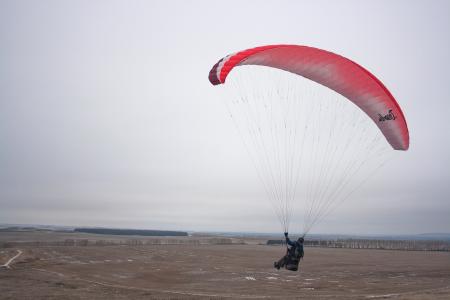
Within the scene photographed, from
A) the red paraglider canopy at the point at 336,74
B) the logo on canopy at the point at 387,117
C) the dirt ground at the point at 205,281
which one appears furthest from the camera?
the dirt ground at the point at 205,281

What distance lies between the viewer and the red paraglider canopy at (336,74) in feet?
49.3

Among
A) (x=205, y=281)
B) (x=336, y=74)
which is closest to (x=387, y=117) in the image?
(x=336, y=74)

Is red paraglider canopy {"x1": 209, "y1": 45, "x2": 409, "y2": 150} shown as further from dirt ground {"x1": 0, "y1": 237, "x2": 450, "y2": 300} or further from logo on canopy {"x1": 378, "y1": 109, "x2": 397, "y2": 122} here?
dirt ground {"x1": 0, "y1": 237, "x2": 450, "y2": 300}

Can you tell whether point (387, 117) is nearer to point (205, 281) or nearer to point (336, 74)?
point (336, 74)

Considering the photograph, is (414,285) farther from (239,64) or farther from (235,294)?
(239,64)

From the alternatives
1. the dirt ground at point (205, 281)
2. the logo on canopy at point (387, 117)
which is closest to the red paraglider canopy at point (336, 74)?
the logo on canopy at point (387, 117)

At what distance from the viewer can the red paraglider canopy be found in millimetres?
15031

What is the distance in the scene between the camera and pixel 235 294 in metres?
21.7

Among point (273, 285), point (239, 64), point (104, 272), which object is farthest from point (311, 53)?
point (104, 272)

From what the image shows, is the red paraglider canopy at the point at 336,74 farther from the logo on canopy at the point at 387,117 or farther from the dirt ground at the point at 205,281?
the dirt ground at the point at 205,281

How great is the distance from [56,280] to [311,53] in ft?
65.9

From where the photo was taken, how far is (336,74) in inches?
651

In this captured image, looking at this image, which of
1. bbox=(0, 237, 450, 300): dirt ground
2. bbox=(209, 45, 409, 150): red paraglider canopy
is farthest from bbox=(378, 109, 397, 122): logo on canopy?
bbox=(0, 237, 450, 300): dirt ground

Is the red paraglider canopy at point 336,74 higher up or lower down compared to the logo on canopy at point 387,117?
higher up
